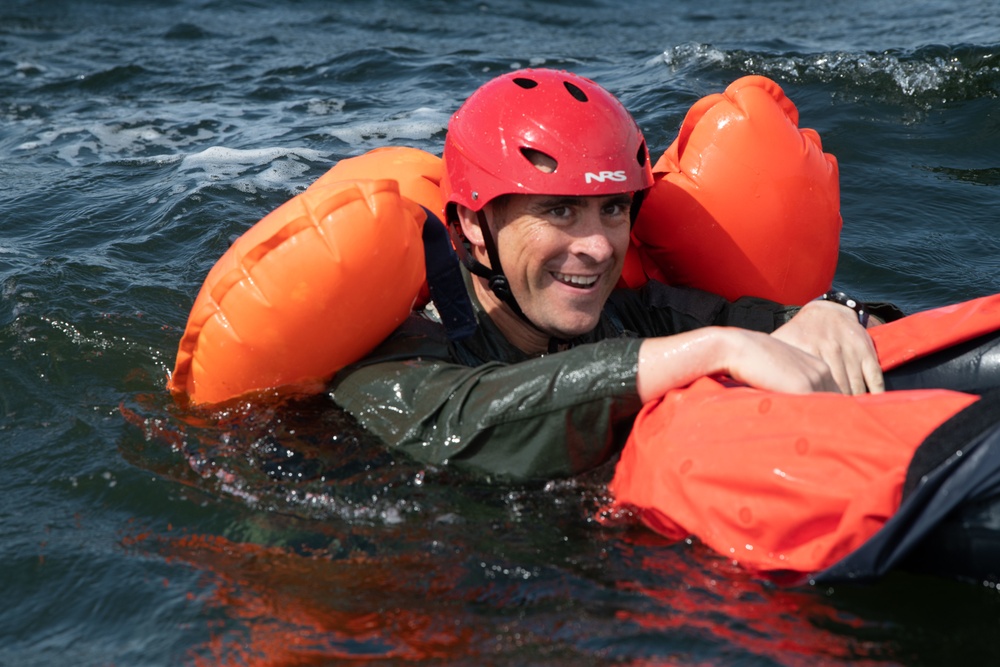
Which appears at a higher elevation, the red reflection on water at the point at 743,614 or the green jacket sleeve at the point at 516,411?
the green jacket sleeve at the point at 516,411

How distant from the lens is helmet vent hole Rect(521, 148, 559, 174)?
3.84 m

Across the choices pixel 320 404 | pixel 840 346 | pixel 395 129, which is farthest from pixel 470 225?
pixel 395 129

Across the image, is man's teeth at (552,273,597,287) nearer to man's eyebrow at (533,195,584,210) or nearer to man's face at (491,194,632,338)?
man's face at (491,194,632,338)

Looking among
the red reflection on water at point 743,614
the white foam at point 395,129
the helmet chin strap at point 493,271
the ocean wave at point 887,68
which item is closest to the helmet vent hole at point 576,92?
the helmet chin strap at point 493,271

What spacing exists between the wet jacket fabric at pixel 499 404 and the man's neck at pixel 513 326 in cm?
31

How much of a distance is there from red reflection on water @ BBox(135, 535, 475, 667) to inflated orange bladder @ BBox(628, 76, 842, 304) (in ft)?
6.12

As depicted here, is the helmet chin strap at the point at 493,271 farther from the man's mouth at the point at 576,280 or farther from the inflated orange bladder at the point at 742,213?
the inflated orange bladder at the point at 742,213

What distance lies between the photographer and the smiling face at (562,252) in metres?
3.90

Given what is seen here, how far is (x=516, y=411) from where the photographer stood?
3457 mm

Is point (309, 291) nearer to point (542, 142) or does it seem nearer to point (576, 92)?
point (542, 142)

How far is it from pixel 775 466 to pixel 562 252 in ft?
3.94

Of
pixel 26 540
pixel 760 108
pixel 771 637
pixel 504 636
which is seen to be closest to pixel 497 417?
pixel 504 636

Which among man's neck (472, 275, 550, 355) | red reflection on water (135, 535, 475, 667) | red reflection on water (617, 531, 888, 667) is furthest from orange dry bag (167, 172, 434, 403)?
red reflection on water (617, 531, 888, 667)

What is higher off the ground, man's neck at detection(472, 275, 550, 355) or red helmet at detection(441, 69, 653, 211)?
red helmet at detection(441, 69, 653, 211)
